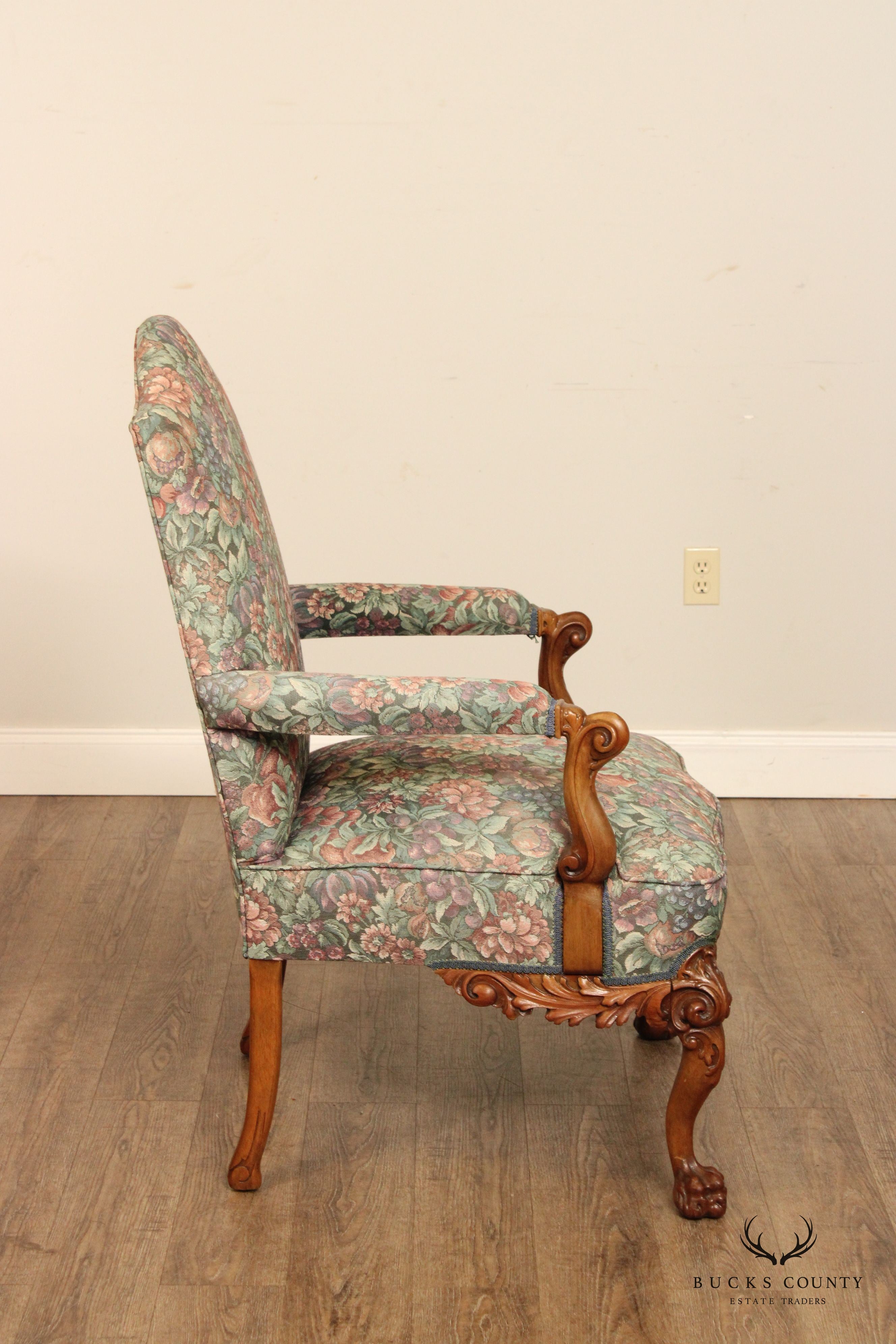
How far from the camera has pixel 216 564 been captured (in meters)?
1.36

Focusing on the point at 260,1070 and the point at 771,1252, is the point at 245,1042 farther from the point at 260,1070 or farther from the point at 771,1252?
the point at 771,1252

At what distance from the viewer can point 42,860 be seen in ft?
7.59

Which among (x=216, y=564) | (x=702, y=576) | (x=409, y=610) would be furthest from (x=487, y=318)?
(x=216, y=564)

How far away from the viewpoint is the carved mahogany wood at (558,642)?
172 cm

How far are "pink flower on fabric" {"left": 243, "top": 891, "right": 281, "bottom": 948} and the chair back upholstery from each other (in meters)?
0.05

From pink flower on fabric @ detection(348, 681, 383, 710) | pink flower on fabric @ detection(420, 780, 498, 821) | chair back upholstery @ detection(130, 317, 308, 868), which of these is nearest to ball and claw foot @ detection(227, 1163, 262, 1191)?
chair back upholstery @ detection(130, 317, 308, 868)

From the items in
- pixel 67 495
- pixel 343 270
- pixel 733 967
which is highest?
pixel 343 270

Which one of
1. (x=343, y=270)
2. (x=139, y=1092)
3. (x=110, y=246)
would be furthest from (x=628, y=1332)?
(x=110, y=246)

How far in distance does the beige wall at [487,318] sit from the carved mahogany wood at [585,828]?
1158 millimetres

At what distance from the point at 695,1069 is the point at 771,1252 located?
21 centimetres

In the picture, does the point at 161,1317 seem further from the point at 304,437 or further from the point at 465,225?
the point at 465,225

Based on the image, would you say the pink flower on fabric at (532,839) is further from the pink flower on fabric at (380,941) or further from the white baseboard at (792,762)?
the white baseboard at (792,762)

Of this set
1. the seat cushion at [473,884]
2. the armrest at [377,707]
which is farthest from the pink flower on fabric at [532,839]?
the armrest at [377,707]

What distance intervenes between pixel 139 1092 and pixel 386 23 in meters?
1.77
